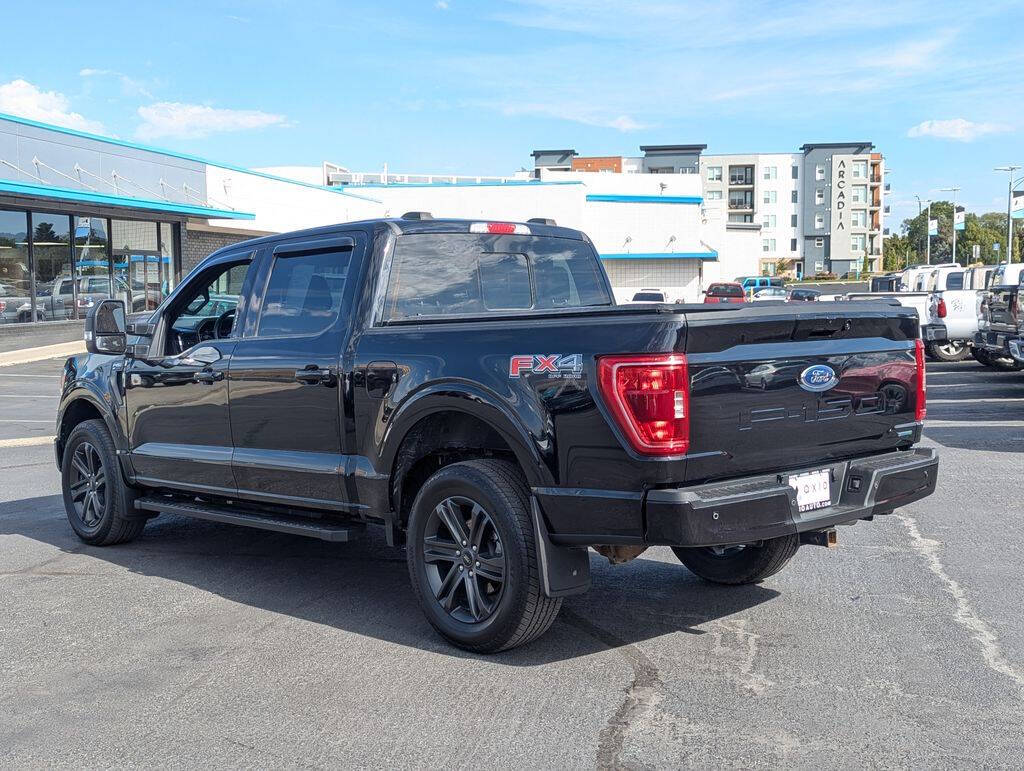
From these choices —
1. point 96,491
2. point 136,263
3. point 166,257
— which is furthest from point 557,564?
point 166,257

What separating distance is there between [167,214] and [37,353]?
283 inches

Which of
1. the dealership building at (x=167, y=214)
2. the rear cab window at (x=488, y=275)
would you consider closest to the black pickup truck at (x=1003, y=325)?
the dealership building at (x=167, y=214)

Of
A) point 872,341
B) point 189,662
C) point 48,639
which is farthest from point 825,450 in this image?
point 48,639

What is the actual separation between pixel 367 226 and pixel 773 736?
10.6 ft

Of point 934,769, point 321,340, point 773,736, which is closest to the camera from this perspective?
point 934,769

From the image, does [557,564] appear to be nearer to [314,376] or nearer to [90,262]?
[314,376]

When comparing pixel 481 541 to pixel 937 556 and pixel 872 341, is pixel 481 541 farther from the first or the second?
pixel 937 556

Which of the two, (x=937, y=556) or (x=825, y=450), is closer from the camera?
(x=825, y=450)

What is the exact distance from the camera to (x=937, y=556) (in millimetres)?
6723

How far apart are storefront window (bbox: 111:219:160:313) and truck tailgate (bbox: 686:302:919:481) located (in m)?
27.4

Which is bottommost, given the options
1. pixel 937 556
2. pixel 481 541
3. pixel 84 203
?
pixel 937 556

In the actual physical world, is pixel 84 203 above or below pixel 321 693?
above

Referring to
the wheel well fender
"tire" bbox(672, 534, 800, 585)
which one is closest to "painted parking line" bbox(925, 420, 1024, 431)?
"tire" bbox(672, 534, 800, 585)

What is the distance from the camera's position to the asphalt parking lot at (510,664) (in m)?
3.91
